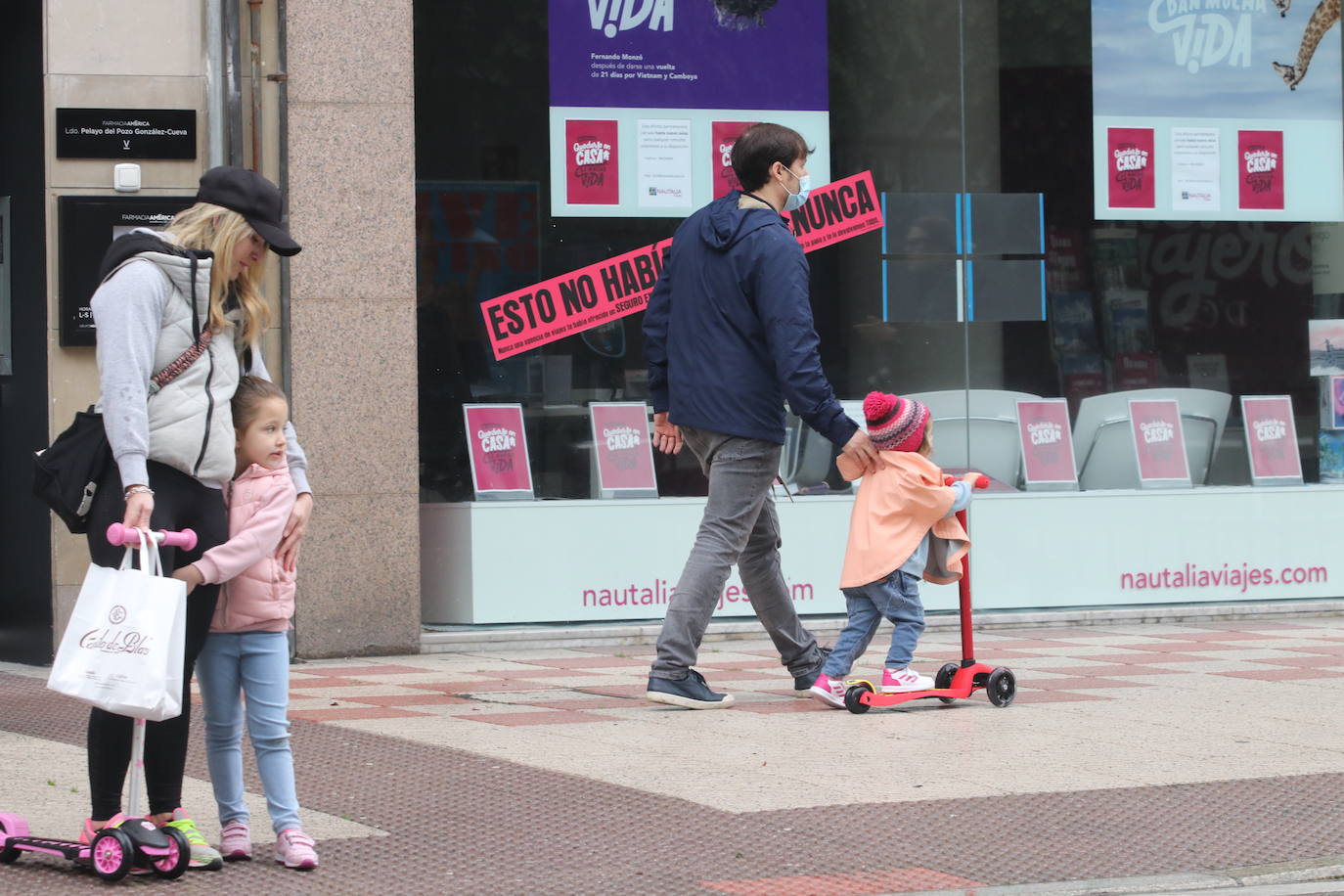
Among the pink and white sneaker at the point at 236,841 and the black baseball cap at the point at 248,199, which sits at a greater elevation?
the black baseball cap at the point at 248,199

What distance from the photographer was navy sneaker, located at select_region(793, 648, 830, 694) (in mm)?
7363

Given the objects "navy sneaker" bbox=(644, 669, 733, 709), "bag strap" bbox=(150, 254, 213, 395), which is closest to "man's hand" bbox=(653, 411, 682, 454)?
"navy sneaker" bbox=(644, 669, 733, 709)

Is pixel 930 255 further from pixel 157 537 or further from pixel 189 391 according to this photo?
pixel 157 537

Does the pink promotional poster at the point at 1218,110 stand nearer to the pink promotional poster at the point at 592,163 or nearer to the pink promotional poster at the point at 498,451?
the pink promotional poster at the point at 592,163

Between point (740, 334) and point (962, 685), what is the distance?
4.91ft

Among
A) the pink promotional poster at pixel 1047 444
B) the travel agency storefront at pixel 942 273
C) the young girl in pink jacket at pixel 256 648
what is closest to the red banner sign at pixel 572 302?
the travel agency storefront at pixel 942 273

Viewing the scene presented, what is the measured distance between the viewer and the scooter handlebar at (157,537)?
4191 mm

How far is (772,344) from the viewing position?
6.75 meters

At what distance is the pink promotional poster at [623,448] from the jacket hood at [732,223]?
2876mm

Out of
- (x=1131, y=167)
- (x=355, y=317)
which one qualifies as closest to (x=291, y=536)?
(x=355, y=317)

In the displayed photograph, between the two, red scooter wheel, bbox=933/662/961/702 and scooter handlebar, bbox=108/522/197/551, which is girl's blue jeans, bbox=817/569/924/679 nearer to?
red scooter wheel, bbox=933/662/961/702

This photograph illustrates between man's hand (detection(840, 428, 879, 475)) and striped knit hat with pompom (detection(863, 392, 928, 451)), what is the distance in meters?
0.05

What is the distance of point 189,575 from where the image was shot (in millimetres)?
4355

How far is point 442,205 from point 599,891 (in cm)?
558
